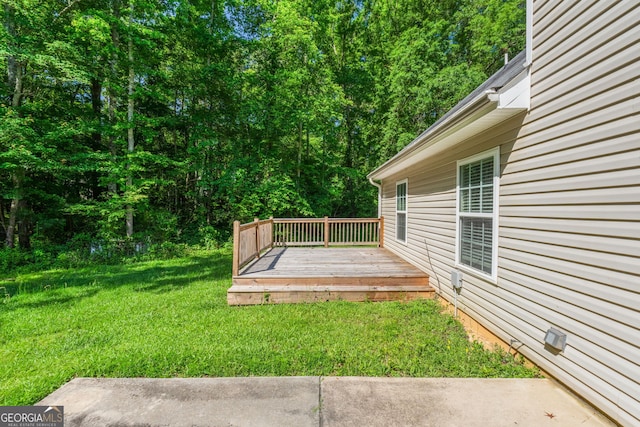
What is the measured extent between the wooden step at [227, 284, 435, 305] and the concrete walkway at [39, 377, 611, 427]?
76.0 inches

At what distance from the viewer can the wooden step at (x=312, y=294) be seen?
4176 millimetres

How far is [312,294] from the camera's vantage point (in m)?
4.26

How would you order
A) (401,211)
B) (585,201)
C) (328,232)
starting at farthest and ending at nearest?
(328,232)
(401,211)
(585,201)

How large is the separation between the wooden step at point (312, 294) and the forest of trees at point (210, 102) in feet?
22.0

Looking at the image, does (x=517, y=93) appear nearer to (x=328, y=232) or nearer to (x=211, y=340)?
(x=211, y=340)

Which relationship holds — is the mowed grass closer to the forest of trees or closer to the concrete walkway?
the concrete walkway

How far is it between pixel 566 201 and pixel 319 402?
97.1 inches

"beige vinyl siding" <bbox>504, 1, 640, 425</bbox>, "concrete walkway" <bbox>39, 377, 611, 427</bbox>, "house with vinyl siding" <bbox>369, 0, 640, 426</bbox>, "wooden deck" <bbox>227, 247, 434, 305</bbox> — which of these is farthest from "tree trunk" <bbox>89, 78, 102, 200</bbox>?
"beige vinyl siding" <bbox>504, 1, 640, 425</bbox>

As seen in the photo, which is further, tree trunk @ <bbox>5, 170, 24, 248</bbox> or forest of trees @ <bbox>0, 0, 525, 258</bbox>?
forest of trees @ <bbox>0, 0, 525, 258</bbox>

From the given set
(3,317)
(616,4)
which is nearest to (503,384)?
(616,4)

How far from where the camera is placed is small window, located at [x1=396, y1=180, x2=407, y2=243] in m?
6.12

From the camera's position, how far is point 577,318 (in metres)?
1.89

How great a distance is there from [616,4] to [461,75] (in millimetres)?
10725

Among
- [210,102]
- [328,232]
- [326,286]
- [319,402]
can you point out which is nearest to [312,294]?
[326,286]
